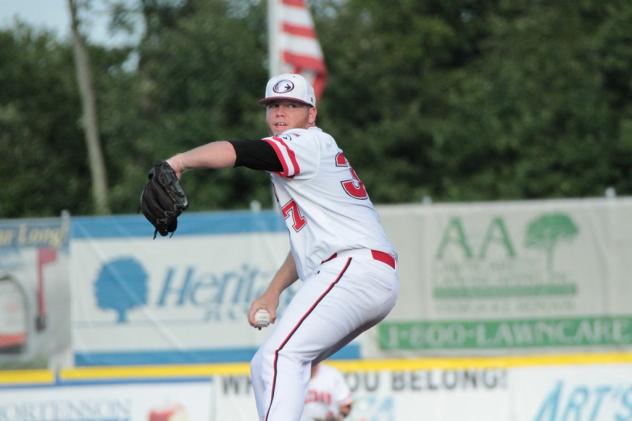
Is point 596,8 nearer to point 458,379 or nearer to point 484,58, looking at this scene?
point 484,58

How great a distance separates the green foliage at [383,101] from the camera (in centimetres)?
2578

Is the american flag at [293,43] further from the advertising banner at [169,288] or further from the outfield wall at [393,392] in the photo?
the outfield wall at [393,392]

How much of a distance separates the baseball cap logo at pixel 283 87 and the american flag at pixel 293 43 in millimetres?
11392

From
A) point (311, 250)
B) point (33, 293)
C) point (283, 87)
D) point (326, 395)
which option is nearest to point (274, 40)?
point (33, 293)

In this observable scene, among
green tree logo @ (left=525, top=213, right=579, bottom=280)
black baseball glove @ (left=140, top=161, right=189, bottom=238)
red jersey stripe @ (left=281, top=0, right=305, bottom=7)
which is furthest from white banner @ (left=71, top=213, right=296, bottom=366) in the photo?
black baseball glove @ (left=140, top=161, right=189, bottom=238)

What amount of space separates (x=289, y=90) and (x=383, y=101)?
23.6m

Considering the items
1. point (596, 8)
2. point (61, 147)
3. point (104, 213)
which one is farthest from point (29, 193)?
point (596, 8)

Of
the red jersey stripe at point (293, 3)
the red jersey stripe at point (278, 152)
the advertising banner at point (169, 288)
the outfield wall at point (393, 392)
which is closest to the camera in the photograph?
the red jersey stripe at point (278, 152)

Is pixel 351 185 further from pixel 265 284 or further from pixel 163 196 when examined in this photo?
pixel 265 284

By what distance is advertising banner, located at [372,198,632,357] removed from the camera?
15.2m

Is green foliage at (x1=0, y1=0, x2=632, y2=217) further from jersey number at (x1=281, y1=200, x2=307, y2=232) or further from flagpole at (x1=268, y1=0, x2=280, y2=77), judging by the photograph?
jersey number at (x1=281, y1=200, x2=307, y2=232)

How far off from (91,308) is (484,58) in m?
17.9

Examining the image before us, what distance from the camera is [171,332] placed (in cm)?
1486

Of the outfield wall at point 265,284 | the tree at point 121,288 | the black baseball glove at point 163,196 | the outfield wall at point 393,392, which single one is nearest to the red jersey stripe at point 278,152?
the black baseball glove at point 163,196
